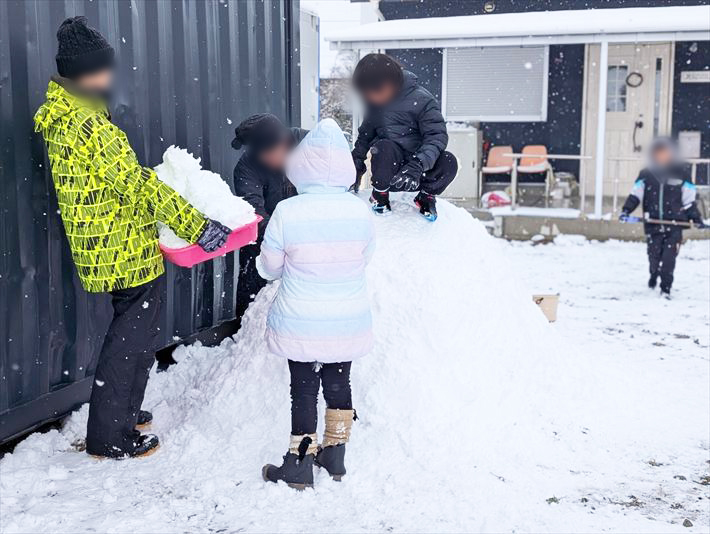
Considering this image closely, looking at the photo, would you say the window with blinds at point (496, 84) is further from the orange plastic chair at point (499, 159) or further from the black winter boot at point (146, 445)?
the black winter boot at point (146, 445)

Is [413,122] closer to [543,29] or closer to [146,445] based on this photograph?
[146,445]

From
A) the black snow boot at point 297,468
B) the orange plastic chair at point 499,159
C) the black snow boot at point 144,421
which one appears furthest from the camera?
the orange plastic chair at point 499,159

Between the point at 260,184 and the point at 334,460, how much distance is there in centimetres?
189

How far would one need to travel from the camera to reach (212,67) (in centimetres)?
512

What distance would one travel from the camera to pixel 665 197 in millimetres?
8930

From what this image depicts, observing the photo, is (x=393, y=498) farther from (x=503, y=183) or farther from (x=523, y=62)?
(x=523, y=62)

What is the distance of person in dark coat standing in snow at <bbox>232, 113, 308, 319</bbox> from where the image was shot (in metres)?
4.70

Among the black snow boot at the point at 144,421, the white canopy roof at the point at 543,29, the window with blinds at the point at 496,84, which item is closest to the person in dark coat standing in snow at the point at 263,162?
the black snow boot at the point at 144,421

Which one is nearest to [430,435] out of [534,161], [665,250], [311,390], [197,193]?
[311,390]

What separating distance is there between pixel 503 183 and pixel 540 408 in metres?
11.2

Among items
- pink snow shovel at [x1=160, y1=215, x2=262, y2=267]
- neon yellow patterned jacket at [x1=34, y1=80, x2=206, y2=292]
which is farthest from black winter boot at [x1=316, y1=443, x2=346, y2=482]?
neon yellow patterned jacket at [x1=34, y1=80, x2=206, y2=292]

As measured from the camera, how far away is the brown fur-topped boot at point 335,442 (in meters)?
3.67

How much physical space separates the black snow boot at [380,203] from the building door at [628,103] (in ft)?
33.7

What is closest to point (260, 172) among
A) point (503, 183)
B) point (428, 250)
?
point (428, 250)
